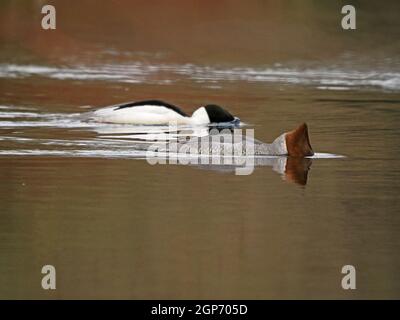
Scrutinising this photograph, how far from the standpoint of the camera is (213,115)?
17.8m

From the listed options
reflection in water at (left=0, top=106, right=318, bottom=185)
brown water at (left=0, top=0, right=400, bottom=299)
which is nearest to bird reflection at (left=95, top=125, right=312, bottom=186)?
reflection in water at (left=0, top=106, right=318, bottom=185)

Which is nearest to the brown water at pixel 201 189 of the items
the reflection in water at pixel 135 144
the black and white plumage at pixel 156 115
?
the reflection in water at pixel 135 144

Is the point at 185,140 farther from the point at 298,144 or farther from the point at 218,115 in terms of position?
the point at 218,115

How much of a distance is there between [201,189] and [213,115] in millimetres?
5879

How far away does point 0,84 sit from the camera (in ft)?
71.4

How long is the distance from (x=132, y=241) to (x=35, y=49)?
17.2 m

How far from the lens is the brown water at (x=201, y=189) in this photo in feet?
30.4

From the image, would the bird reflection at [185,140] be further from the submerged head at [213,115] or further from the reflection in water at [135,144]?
the submerged head at [213,115]

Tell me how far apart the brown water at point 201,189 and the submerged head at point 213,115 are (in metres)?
0.46

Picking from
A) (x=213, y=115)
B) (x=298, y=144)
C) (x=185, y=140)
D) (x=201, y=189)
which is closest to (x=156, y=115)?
(x=213, y=115)

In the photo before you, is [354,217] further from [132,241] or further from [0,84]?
[0,84]

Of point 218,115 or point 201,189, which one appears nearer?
point 201,189

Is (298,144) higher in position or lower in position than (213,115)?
A: lower
